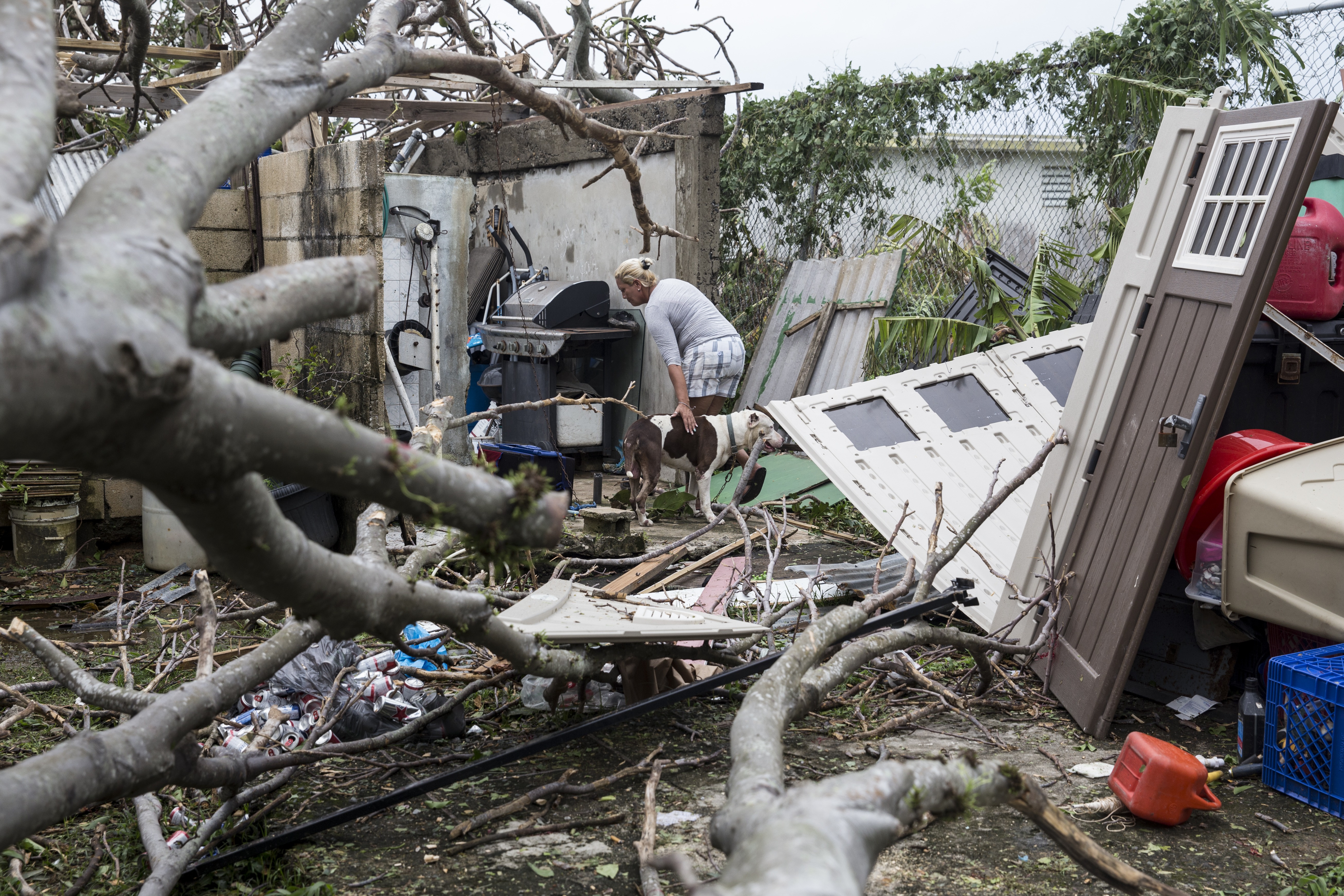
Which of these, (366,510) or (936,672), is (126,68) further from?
(936,672)

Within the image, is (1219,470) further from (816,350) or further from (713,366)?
(816,350)

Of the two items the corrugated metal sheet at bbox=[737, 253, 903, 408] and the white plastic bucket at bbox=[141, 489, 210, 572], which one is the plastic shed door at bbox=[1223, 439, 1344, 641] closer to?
the corrugated metal sheet at bbox=[737, 253, 903, 408]

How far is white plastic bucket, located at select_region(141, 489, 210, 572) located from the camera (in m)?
5.86

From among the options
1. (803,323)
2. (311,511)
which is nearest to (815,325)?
(803,323)

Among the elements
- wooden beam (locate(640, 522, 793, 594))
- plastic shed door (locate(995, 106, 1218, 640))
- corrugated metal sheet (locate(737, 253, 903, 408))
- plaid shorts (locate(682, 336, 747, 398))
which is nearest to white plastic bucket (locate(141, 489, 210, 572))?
wooden beam (locate(640, 522, 793, 594))

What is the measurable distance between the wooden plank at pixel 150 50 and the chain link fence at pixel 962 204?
4.56 meters

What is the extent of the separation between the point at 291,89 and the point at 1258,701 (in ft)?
11.1

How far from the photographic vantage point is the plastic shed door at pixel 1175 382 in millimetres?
3172

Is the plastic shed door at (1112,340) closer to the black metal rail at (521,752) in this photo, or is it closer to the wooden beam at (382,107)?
the black metal rail at (521,752)

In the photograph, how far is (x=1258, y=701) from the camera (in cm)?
332

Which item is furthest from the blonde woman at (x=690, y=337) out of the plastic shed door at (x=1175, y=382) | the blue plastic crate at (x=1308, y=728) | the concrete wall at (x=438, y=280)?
the blue plastic crate at (x=1308, y=728)

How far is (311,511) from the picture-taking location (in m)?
5.85

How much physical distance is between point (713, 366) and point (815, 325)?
1761 mm

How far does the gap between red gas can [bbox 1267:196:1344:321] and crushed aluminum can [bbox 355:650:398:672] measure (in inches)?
142
